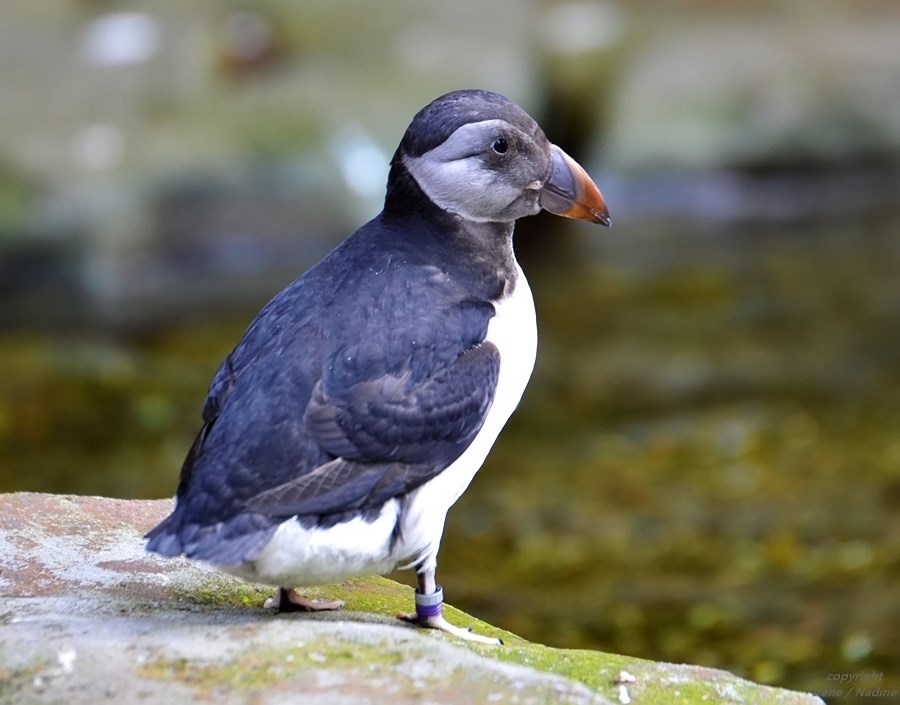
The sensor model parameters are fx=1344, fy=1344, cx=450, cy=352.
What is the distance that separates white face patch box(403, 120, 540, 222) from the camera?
442 cm

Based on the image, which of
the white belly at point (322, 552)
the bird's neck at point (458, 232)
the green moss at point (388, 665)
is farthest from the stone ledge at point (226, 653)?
the bird's neck at point (458, 232)

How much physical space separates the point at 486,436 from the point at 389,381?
427mm

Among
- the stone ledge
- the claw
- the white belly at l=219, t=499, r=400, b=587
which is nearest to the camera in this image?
the stone ledge

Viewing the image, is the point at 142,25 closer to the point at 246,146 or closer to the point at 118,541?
the point at 246,146

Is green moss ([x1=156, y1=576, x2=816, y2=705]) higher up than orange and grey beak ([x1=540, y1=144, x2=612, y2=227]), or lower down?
lower down

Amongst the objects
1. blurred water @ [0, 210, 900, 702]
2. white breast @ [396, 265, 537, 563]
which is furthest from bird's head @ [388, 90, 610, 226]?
blurred water @ [0, 210, 900, 702]

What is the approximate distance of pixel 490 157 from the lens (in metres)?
4.45

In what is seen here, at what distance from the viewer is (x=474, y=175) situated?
176 inches


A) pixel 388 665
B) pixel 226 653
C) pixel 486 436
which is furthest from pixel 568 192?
pixel 226 653

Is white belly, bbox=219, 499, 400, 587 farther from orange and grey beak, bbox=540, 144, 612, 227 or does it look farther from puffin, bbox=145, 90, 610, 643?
orange and grey beak, bbox=540, 144, 612, 227

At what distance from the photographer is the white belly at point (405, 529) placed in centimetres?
382

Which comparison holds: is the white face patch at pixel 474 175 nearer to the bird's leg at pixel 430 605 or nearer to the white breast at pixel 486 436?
the white breast at pixel 486 436

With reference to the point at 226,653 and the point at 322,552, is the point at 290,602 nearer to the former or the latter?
the point at 322,552

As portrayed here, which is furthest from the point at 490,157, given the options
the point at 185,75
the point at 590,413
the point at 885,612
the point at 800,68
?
the point at 800,68
